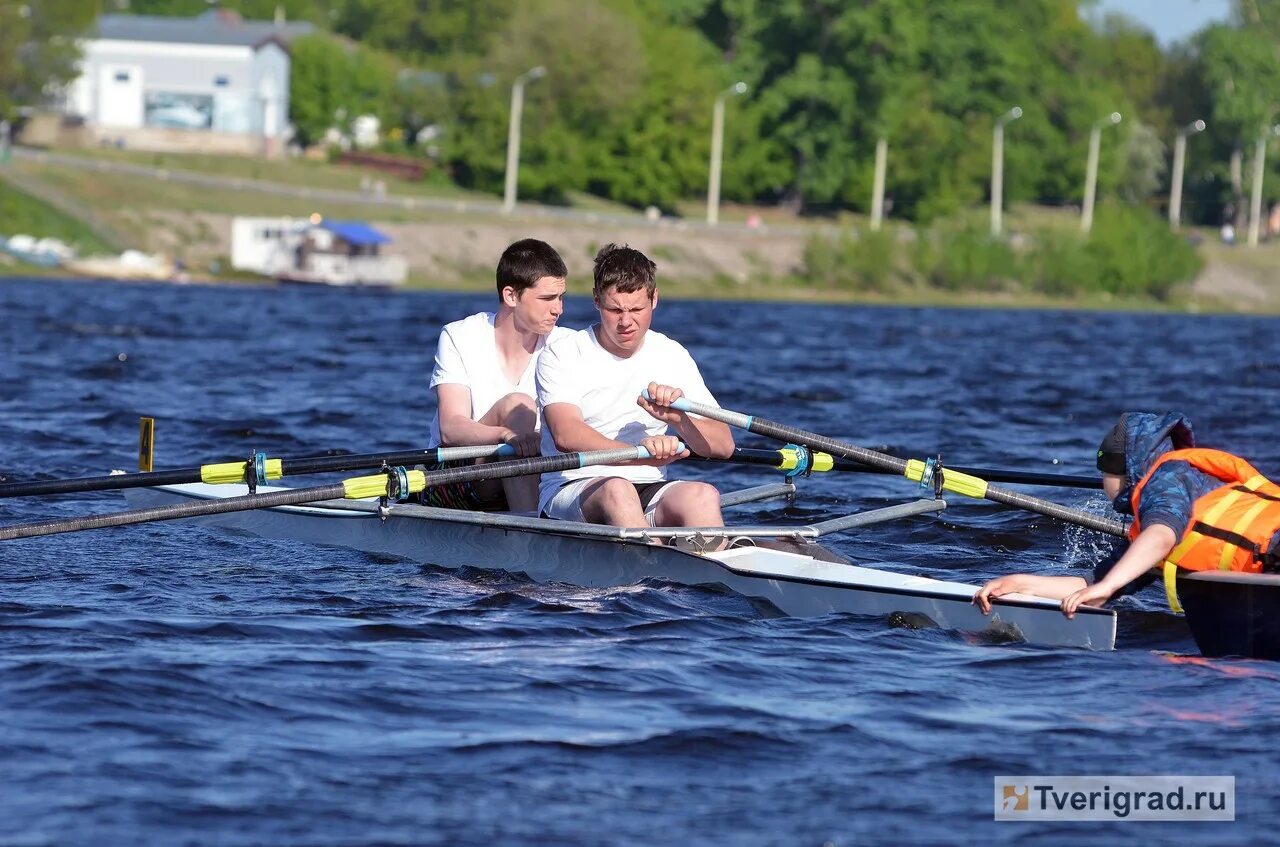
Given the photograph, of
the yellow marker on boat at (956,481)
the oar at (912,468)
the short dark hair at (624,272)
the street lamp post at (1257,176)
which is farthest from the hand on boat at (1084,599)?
the street lamp post at (1257,176)

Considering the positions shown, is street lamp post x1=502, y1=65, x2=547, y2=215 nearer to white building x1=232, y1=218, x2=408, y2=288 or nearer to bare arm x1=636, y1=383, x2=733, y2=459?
white building x1=232, y1=218, x2=408, y2=288

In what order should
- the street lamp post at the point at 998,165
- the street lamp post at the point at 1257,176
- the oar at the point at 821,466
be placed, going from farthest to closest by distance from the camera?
the street lamp post at the point at 1257,176 < the street lamp post at the point at 998,165 < the oar at the point at 821,466

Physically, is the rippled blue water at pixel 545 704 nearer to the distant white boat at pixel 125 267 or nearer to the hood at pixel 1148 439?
the hood at pixel 1148 439

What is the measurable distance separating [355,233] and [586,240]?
10.4 metres

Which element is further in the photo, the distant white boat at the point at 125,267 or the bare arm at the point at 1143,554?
the distant white boat at the point at 125,267

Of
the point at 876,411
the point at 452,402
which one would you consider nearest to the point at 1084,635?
the point at 452,402

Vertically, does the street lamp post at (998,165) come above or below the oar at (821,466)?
above

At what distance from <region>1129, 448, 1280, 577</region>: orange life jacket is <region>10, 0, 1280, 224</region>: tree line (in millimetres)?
67126

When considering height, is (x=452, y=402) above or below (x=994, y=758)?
above

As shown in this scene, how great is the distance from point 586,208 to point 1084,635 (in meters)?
68.2

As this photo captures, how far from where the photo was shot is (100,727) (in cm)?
612

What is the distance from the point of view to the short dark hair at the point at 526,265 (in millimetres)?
8742

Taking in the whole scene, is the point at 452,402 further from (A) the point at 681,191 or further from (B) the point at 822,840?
(A) the point at 681,191

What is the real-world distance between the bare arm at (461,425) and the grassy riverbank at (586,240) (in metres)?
→ 48.0
